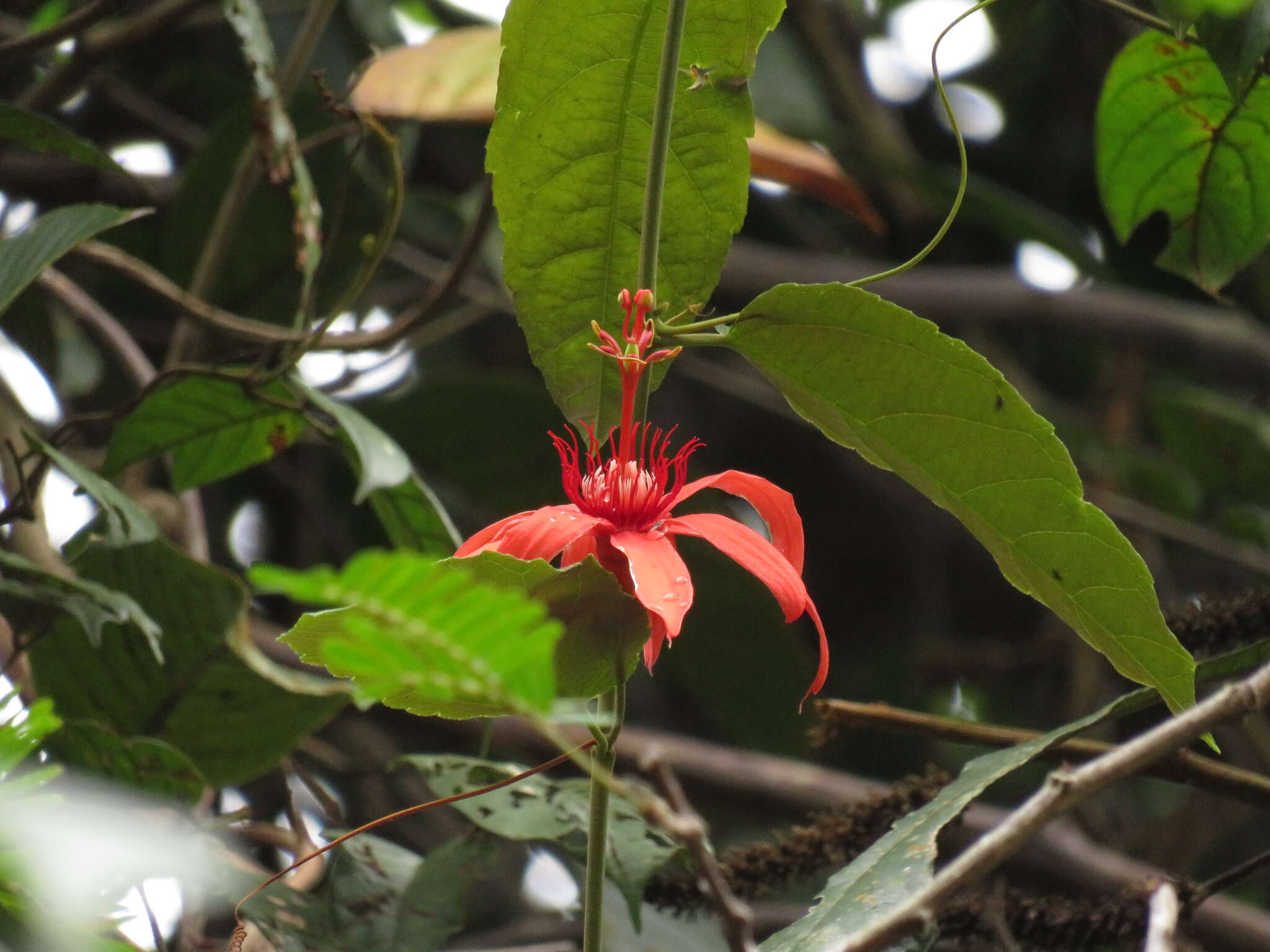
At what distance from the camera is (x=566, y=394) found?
0.54 meters

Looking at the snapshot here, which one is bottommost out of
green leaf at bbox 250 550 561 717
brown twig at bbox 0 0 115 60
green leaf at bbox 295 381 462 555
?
green leaf at bbox 250 550 561 717

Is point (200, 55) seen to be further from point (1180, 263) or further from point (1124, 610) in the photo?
point (1124, 610)

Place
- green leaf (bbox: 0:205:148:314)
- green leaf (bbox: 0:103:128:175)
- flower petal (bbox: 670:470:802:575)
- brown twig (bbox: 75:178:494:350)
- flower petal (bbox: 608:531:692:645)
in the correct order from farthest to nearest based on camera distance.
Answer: brown twig (bbox: 75:178:494:350) < green leaf (bbox: 0:103:128:175) < green leaf (bbox: 0:205:148:314) < flower petal (bbox: 670:470:802:575) < flower petal (bbox: 608:531:692:645)

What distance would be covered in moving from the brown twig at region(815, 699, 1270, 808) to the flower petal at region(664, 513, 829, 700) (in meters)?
0.14

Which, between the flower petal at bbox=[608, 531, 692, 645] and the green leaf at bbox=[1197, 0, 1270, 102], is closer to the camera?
the flower petal at bbox=[608, 531, 692, 645]

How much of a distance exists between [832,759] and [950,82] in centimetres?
95

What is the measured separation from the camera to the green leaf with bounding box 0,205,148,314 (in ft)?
1.97

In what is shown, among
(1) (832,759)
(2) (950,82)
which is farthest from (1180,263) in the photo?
(2) (950,82)

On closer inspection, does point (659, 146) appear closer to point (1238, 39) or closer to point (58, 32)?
point (1238, 39)

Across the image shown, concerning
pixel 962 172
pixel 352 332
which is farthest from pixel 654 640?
pixel 352 332

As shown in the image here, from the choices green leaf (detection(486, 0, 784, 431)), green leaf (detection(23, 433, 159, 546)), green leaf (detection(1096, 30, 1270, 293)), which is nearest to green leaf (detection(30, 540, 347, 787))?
green leaf (detection(23, 433, 159, 546))

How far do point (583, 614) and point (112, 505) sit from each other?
0.35 m

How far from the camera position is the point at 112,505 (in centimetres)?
64

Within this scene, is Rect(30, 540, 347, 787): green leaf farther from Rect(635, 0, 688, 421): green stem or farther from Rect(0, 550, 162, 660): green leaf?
Rect(635, 0, 688, 421): green stem
